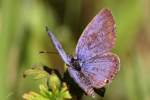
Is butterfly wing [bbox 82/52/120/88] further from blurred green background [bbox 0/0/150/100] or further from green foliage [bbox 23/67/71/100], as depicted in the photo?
blurred green background [bbox 0/0/150/100]

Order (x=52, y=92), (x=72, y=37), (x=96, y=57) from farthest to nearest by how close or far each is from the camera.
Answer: (x=72, y=37) < (x=96, y=57) < (x=52, y=92)

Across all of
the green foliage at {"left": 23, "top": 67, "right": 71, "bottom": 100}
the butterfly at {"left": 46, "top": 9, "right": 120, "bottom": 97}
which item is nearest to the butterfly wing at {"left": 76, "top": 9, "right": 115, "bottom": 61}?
the butterfly at {"left": 46, "top": 9, "right": 120, "bottom": 97}

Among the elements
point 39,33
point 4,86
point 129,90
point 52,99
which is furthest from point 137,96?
point 52,99

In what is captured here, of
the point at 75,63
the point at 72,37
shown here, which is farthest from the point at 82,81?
the point at 72,37

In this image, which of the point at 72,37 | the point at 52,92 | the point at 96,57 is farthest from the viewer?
the point at 72,37

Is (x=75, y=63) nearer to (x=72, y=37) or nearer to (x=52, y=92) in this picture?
(x=52, y=92)

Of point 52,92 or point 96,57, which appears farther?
point 96,57
